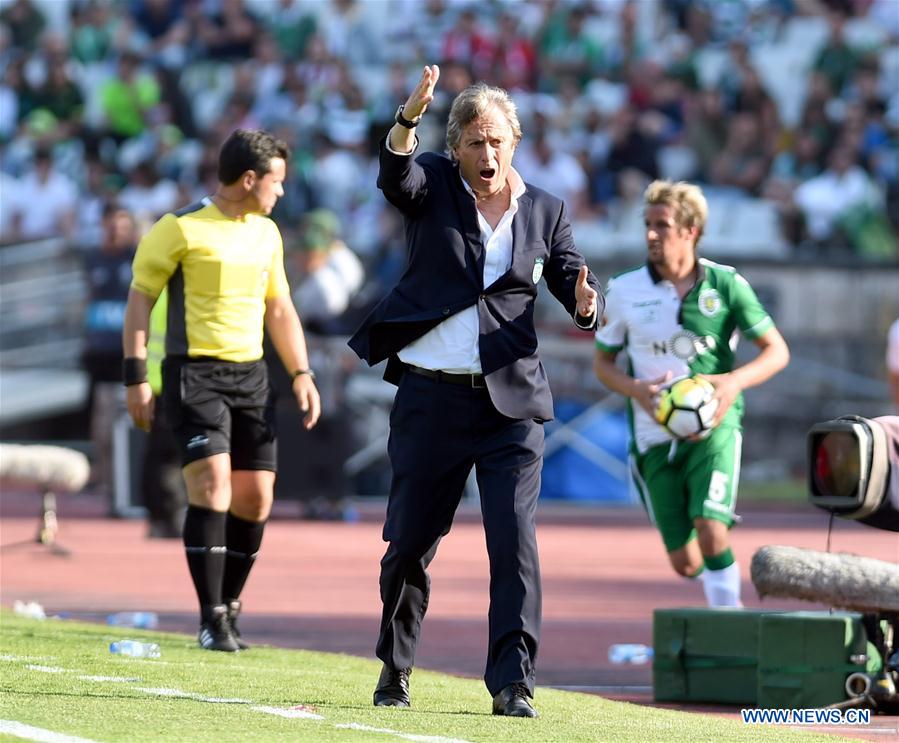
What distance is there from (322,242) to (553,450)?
3.32 meters

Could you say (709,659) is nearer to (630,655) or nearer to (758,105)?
(630,655)

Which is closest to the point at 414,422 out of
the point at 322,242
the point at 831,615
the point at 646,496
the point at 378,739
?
the point at 378,739

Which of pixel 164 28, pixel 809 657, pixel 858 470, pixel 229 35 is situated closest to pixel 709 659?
pixel 809 657

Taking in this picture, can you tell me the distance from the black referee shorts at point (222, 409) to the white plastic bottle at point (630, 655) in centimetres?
196

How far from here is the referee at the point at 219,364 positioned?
354 inches

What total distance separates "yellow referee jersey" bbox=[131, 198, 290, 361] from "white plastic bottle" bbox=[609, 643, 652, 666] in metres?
2.31

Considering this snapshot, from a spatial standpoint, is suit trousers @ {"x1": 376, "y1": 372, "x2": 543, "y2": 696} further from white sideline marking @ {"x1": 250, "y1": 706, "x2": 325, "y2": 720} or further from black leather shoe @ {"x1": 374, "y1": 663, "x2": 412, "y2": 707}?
white sideline marking @ {"x1": 250, "y1": 706, "x2": 325, "y2": 720}

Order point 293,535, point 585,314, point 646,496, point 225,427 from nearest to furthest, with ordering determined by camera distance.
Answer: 1. point 585,314
2. point 225,427
3. point 646,496
4. point 293,535

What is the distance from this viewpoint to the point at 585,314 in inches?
275

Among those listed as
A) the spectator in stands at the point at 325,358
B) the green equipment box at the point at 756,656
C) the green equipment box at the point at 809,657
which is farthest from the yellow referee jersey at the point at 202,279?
the spectator in stands at the point at 325,358

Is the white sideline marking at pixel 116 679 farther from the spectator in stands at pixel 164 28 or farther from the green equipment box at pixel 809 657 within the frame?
the spectator in stands at pixel 164 28

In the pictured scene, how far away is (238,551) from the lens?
934 cm

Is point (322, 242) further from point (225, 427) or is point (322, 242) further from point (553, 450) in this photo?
point (225, 427)

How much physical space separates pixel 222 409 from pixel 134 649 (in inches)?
44.5
